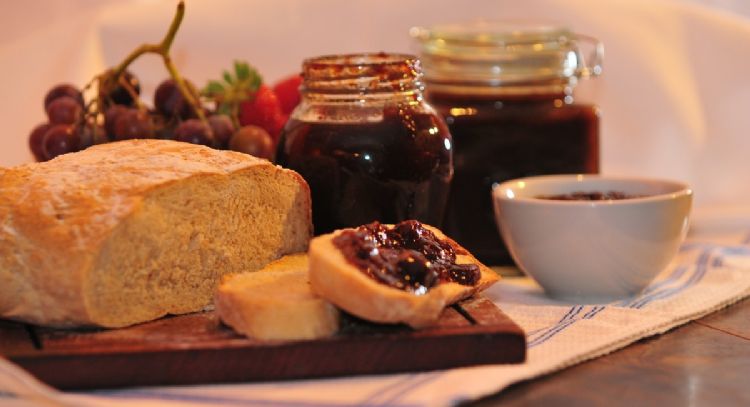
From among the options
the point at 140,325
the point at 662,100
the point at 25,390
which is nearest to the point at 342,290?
the point at 140,325

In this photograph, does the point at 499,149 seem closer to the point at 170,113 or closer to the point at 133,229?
the point at 170,113

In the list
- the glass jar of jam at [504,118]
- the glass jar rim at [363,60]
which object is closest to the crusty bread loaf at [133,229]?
the glass jar rim at [363,60]

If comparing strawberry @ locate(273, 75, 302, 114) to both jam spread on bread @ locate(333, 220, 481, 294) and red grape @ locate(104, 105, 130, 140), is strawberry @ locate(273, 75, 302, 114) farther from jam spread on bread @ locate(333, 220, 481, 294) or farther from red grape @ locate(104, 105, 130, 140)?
jam spread on bread @ locate(333, 220, 481, 294)

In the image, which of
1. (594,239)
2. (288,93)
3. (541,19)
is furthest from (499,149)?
(541,19)

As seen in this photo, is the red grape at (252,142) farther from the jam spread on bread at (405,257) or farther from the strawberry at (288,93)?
the jam spread on bread at (405,257)

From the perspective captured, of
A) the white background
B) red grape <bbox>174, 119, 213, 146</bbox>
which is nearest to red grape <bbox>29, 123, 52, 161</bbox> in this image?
red grape <bbox>174, 119, 213, 146</bbox>
